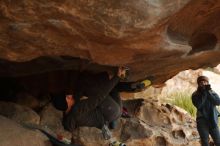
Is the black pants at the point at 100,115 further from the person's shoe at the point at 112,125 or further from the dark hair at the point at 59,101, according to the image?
the dark hair at the point at 59,101

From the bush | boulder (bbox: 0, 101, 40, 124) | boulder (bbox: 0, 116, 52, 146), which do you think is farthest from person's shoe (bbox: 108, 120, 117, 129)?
the bush

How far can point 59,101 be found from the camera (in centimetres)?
692

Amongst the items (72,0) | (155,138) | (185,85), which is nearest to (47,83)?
(155,138)

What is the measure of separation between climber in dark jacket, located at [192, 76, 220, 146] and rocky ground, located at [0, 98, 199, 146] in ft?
2.37

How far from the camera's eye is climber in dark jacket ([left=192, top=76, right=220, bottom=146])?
6.65m

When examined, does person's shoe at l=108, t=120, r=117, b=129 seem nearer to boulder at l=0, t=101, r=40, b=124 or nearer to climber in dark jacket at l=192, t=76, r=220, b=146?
boulder at l=0, t=101, r=40, b=124

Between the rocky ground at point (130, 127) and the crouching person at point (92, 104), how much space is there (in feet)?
0.44

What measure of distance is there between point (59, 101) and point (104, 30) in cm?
300

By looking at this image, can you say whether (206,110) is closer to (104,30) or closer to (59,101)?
(59,101)

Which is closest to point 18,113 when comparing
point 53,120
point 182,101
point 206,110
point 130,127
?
point 53,120

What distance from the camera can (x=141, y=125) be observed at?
7.28 metres

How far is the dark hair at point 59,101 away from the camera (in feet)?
22.4

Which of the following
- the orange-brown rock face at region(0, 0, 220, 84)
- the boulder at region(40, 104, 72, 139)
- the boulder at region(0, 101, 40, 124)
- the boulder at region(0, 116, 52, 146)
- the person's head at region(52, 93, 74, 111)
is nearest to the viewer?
the orange-brown rock face at region(0, 0, 220, 84)

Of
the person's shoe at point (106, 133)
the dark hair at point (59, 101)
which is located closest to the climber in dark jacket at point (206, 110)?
the person's shoe at point (106, 133)
